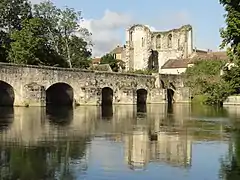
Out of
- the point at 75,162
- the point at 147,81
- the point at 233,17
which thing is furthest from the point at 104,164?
the point at 147,81

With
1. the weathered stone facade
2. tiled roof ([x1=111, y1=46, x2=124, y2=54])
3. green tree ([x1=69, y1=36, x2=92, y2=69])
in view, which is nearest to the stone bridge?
green tree ([x1=69, y1=36, x2=92, y2=69])

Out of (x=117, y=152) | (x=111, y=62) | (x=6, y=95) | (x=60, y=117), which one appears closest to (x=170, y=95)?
(x=6, y=95)

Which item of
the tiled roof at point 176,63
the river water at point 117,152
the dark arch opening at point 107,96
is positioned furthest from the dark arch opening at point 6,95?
the tiled roof at point 176,63

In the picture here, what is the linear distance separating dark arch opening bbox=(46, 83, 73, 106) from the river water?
2652cm

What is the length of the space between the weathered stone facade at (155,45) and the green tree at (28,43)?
101ft

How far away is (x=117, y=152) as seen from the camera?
58.5 feet

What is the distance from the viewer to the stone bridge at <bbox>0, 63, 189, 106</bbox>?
46.4 metres

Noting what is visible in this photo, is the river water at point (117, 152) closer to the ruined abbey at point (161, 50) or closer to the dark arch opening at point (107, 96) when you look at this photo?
the dark arch opening at point (107, 96)

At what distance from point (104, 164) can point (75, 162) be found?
2.98 feet

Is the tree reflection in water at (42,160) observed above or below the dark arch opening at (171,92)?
below

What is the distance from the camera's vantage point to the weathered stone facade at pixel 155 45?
8925 centimetres

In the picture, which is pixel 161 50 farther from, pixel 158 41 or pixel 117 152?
pixel 117 152

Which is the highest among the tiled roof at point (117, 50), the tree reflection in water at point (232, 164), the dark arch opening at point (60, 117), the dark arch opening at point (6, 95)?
the tiled roof at point (117, 50)

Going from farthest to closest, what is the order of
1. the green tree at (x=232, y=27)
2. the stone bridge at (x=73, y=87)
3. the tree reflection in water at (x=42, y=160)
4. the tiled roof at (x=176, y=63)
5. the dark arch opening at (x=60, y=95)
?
the tiled roof at (x=176, y=63)
the dark arch opening at (x=60, y=95)
the stone bridge at (x=73, y=87)
the green tree at (x=232, y=27)
the tree reflection in water at (x=42, y=160)
